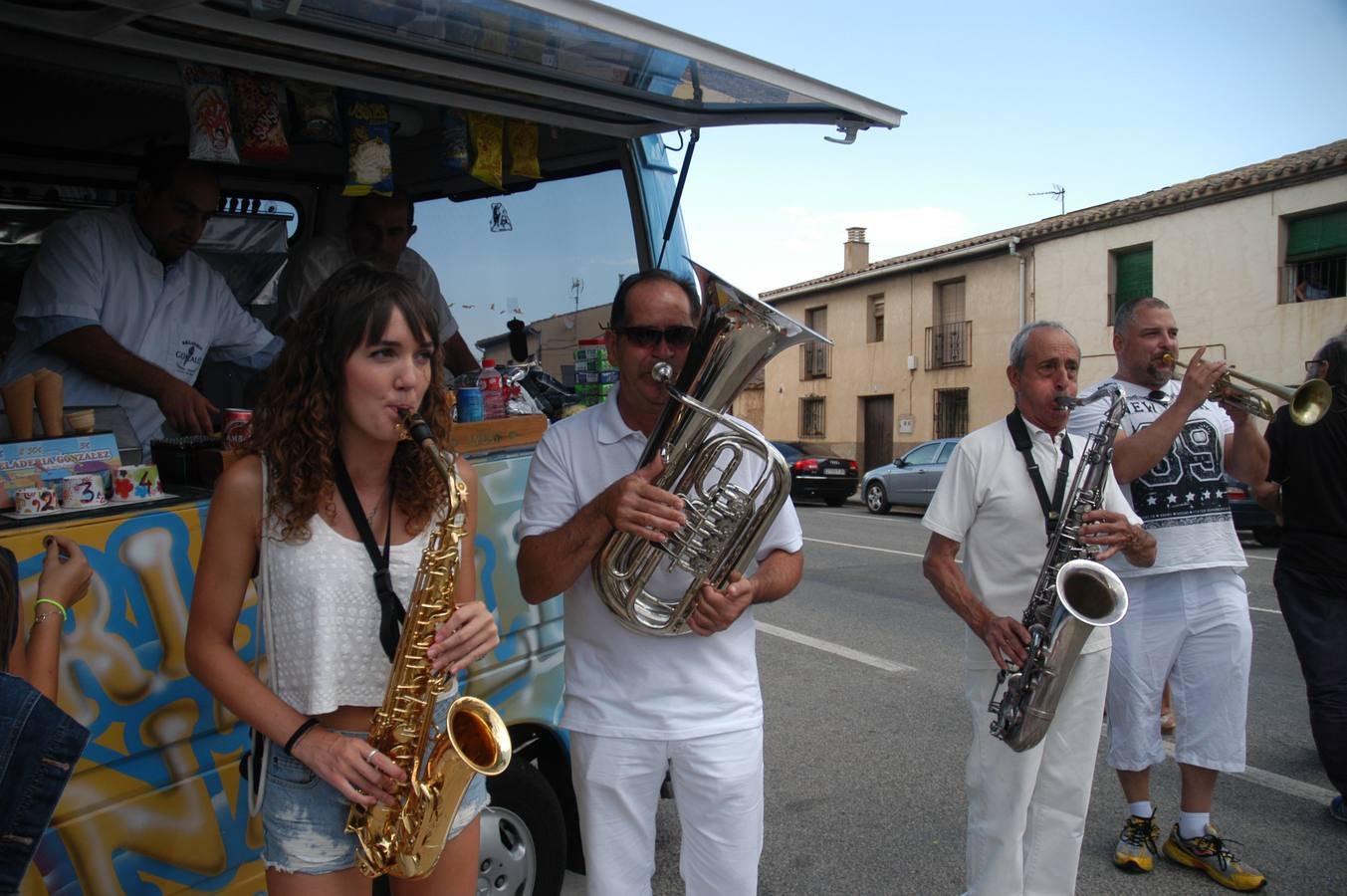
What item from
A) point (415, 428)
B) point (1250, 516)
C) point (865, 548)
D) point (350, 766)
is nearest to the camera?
point (350, 766)

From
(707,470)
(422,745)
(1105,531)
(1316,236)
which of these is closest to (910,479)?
(1316,236)

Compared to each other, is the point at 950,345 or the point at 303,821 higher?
the point at 950,345

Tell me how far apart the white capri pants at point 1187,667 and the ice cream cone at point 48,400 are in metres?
3.61

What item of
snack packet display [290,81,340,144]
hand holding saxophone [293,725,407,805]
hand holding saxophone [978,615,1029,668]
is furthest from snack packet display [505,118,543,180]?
hand holding saxophone [293,725,407,805]

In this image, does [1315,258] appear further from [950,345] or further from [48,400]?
[48,400]

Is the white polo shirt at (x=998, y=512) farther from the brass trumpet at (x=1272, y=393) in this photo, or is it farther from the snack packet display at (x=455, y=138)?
the snack packet display at (x=455, y=138)

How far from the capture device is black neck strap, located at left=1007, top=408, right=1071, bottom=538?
3.16 m

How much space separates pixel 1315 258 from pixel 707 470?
19.6 metres

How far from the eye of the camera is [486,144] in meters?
3.90

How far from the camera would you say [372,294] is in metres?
2.01

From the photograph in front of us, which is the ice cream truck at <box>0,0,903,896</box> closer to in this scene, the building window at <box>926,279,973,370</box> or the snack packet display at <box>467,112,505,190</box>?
the snack packet display at <box>467,112,505,190</box>

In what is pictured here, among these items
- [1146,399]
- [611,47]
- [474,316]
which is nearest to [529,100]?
[611,47]

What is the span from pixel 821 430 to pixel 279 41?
27.6 meters

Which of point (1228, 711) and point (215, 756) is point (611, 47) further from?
point (1228, 711)
